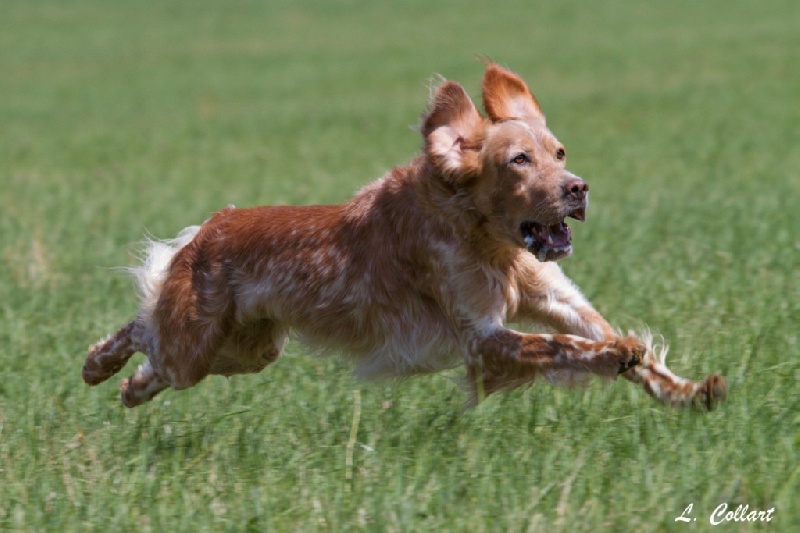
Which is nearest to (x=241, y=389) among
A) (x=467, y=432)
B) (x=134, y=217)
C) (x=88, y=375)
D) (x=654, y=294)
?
(x=88, y=375)

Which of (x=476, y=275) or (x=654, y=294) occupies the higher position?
(x=476, y=275)

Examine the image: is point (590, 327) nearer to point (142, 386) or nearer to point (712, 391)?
point (712, 391)

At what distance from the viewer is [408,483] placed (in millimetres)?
4570

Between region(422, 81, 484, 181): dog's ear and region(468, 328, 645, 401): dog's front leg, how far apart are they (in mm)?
707

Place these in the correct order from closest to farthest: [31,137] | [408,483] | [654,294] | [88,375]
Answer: [408,483] < [88,375] < [654,294] < [31,137]

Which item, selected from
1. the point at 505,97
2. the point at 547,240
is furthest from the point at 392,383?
the point at 505,97

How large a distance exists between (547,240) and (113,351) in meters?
2.35

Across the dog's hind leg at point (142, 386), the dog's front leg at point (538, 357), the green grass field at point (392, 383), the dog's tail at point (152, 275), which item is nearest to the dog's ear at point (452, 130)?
the dog's front leg at point (538, 357)

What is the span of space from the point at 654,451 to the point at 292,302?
1.80 m

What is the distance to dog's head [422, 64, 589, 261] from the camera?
4977 mm

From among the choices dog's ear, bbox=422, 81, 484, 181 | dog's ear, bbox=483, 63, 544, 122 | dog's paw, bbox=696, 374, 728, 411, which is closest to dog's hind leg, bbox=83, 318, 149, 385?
dog's ear, bbox=422, 81, 484, 181

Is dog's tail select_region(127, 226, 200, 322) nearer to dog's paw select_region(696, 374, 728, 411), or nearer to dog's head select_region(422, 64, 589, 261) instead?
dog's head select_region(422, 64, 589, 261)

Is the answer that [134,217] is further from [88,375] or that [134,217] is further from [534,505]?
[534,505]

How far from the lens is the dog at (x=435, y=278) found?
5.04 metres
